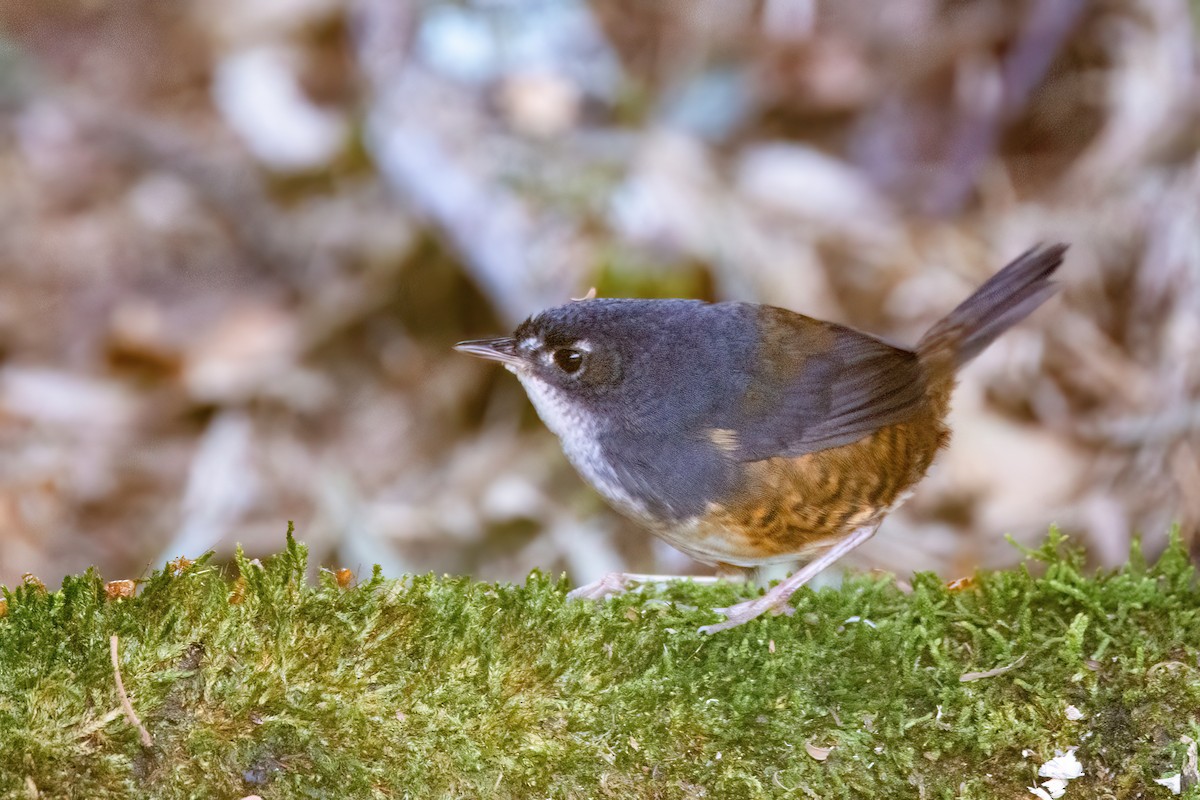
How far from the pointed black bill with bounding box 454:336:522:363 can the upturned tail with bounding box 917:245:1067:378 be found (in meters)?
1.20

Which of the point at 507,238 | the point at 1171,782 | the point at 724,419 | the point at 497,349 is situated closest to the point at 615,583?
the point at 724,419

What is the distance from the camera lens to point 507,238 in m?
5.12

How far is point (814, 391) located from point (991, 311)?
31.0 inches

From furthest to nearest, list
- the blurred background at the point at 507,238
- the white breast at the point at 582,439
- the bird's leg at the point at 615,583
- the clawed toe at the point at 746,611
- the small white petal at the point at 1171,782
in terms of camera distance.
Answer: the blurred background at the point at 507,238
the white breast at the point at 582,439
the bird's leg at the point at 615,583
the clawed toe at the point at 746,611
the small white petal at the point at 1171,782

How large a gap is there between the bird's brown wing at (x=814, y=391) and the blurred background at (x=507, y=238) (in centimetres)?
158

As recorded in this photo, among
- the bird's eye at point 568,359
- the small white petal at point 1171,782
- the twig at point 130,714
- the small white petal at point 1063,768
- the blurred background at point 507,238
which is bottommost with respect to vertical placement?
the small white petal at point 1171,782

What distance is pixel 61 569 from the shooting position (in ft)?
15.3

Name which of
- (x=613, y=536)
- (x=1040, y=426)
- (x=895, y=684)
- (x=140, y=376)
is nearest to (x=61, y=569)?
(x=140, y=376)

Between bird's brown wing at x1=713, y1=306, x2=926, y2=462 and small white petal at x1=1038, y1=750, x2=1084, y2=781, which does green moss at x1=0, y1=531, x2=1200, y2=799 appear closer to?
small white petal at x1=1038, y1=750, x2=1084, y2=781

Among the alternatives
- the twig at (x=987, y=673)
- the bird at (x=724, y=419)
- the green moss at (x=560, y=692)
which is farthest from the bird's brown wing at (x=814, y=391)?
the twig at (x=987, y=673)

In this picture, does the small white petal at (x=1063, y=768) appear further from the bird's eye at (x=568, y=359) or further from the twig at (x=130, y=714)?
the twig at (x=130, y=714)

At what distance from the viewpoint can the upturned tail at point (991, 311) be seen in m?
3.29

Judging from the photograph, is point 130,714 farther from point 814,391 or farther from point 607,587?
point 814,391

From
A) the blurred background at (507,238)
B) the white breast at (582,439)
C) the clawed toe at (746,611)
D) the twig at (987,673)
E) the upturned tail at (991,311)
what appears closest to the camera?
the twig at (987,673)
